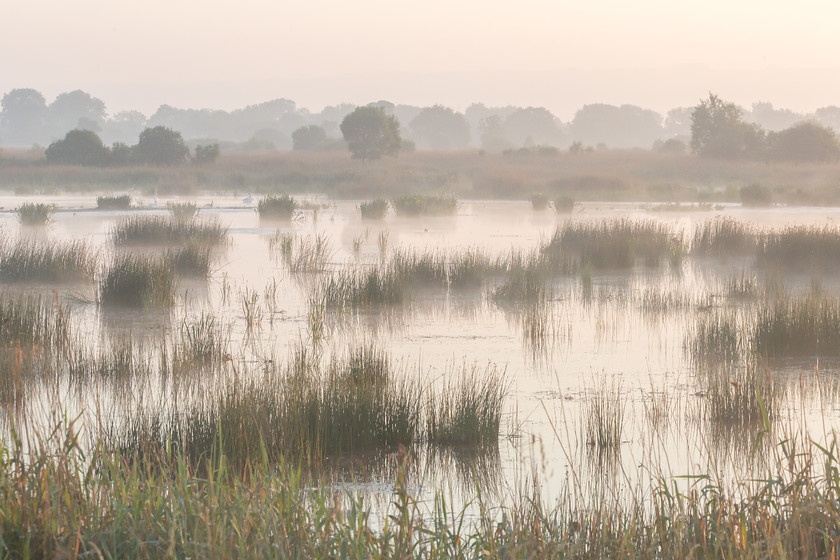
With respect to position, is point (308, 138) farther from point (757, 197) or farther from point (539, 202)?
point (757, 197)

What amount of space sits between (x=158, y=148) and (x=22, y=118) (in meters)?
110

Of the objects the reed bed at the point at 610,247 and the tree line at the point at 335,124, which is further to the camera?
the tree line at the point at 335,124

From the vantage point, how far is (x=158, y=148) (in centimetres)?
4228

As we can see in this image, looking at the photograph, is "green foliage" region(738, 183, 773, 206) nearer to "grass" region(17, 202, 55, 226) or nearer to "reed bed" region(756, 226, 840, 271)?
"reed bed" region(756, 226, 840, 271)

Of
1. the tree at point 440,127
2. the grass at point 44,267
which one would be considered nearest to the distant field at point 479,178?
the grass at point 44,267

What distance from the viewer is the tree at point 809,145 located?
4262cm

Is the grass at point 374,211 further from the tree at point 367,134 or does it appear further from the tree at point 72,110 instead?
the tree at point 72,110

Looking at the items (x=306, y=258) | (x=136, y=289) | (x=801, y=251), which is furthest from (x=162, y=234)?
(x=801, y=251)

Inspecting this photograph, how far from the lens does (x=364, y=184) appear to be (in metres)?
37.2

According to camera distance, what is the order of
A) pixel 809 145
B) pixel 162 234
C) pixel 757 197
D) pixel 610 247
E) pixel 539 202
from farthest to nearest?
pixel 809 145 < pixel 757 197 < pixel 539 202 < pixel 162 234 < pixel 610 247

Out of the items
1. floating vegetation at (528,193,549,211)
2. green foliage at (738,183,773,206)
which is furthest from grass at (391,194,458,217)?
green foliage at (738,183,773,206)

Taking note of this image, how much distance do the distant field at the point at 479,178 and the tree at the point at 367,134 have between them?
201cm

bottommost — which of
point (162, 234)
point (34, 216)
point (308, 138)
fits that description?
point (162, 234)

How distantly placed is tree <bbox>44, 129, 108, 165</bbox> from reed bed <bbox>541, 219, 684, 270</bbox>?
1201 inches
